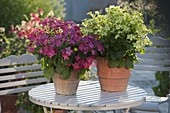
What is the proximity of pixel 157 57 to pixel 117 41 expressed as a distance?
1.66 metres

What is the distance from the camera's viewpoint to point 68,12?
12570mm

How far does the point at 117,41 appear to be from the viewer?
8.55ft

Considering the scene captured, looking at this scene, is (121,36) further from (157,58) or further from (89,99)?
(157,58)

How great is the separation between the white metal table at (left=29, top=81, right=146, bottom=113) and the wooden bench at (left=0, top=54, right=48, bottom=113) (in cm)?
72

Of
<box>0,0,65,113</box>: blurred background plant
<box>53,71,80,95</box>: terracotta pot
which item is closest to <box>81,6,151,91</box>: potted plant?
<box>53,71,80,95</box>: terracotta pot

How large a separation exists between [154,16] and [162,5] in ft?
2.41

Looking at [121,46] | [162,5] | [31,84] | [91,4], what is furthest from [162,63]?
[91,4]

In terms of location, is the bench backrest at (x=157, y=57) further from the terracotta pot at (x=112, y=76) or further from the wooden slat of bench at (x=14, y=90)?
the terracotta pot at (x=112, y=76)

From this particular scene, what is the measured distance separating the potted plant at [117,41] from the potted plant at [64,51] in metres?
0.07

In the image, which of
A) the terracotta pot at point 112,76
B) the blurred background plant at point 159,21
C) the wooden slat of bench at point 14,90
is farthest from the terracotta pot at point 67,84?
the blurred background plant at point 159,21

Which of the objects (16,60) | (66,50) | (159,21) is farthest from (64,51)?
(159,21)

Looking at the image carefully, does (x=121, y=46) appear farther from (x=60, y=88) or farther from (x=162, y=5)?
(x=162, y=5)

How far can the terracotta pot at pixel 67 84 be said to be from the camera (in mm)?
2678

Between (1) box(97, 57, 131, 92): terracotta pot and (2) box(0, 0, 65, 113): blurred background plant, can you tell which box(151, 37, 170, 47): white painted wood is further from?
(1) box(97, 57, 131, 92): terracotta pot
